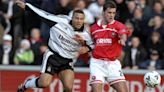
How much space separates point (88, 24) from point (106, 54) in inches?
176

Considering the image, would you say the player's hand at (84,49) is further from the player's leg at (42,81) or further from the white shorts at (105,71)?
the player's leg at (42,81)

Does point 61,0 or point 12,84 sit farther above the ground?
point 61,0

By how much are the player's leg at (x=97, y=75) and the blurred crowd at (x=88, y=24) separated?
131 inches

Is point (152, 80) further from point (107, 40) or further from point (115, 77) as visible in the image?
point (107, 40)

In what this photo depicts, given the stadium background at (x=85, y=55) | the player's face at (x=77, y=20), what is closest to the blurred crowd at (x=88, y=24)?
the stadium background at (x=85, y=55)

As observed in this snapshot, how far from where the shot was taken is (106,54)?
1344 centimetres

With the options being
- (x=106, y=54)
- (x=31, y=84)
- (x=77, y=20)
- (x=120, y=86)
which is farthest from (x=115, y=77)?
(x=31, y=84)

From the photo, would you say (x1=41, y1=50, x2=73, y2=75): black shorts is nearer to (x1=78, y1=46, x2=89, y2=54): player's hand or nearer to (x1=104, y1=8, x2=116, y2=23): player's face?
(x1=78, y1=46, x2=89, y2=54): player's hand

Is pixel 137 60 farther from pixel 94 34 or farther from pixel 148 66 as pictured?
pixel 94 34

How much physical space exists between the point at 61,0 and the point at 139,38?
2.24 meters

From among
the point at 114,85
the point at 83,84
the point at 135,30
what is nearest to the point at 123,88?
the point at 114,85

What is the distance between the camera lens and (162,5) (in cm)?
1805

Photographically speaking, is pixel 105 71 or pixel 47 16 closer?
pixel 105 71

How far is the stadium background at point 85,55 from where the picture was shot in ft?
54.6
